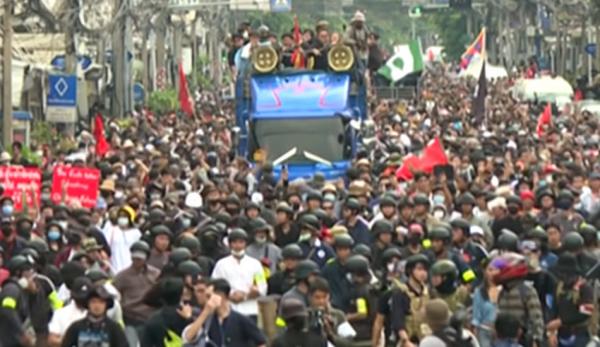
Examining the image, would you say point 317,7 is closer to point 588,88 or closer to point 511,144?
point 588,88

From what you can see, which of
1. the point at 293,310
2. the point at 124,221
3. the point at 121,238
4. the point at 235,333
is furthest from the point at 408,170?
the point at 293,310

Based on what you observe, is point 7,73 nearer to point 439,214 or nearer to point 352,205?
point 439,214

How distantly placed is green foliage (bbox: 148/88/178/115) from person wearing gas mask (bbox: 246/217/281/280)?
48.2 m

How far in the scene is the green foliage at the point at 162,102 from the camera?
69.0 meters

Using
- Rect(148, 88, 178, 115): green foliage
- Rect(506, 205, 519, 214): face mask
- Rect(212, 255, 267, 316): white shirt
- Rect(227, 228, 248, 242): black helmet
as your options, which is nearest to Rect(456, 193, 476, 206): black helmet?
Rect(506, 205, 519, 214): face mask

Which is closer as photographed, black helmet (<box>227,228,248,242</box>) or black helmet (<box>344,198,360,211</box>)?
black helmet (<box>227,228,248,242</box>)

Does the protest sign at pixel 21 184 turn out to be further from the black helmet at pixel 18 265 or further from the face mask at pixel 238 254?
the black helmet at pixel 18 265

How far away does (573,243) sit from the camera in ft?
59.1

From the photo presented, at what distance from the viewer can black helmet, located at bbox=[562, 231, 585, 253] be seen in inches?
706

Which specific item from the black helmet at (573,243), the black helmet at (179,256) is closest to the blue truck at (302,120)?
the black helmet at (573,243)

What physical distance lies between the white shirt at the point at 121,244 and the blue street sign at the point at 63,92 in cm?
1651

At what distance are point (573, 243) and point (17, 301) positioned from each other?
4530 millimetres

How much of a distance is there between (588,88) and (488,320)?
6349 cm

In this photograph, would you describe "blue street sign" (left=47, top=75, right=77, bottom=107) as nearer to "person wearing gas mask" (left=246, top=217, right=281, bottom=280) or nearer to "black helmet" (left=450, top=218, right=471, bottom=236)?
"person wearing gas mask" (left=246, top=217, right=281, bottom=280)
